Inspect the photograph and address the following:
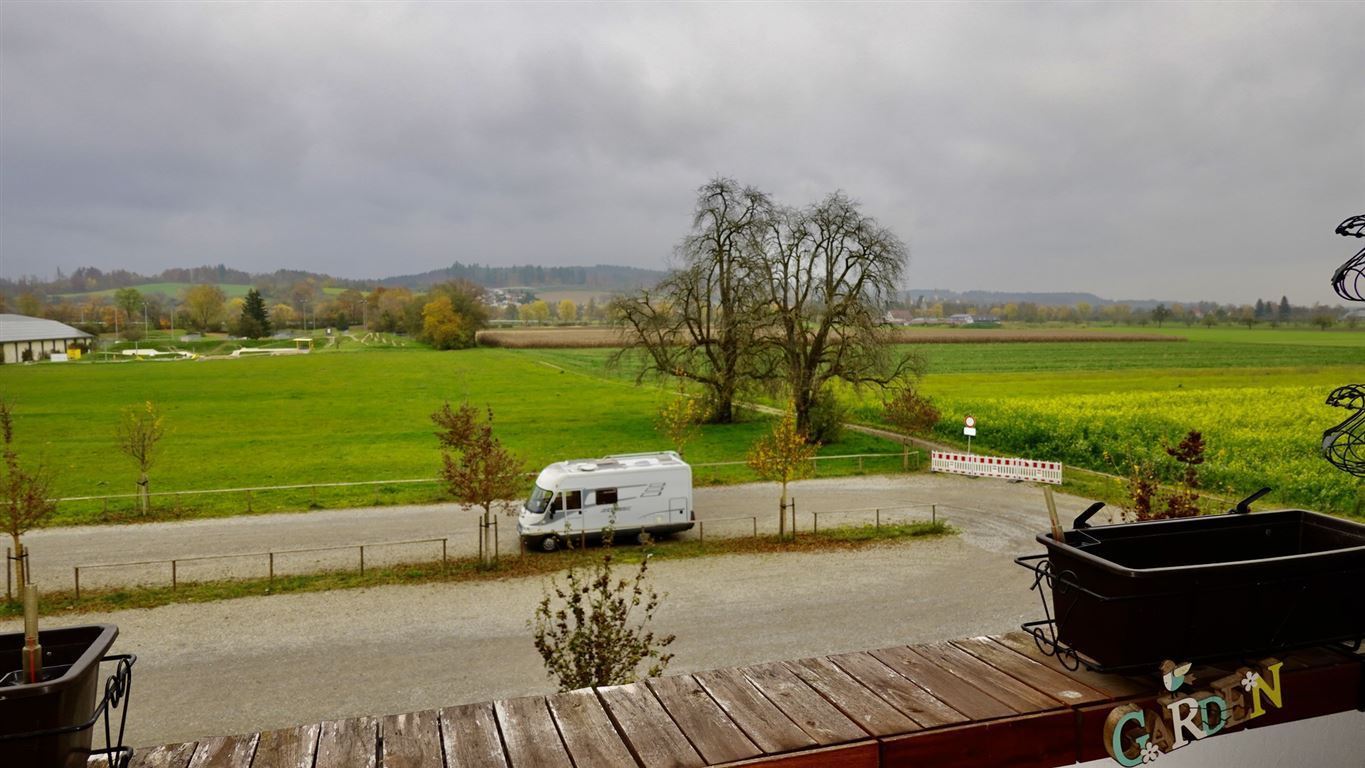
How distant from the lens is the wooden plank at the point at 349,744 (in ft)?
6.23

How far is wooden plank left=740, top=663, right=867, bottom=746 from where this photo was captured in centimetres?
196

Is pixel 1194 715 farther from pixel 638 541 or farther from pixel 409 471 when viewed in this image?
pixel 409 471

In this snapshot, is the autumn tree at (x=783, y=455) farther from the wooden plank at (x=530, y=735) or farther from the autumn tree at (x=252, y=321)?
the autumn tree at (x=252, y=321)

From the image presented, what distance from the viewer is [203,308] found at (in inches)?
1179

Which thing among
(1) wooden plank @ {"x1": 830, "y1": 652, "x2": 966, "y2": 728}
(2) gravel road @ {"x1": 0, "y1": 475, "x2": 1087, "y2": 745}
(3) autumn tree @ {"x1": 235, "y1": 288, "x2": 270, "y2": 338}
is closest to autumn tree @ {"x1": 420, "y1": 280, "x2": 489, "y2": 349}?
(3) autumn tree @ {"x1": 235, "y1": 288, "x2": 270, "y2": 338}

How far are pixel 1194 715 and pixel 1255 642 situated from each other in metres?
0.30

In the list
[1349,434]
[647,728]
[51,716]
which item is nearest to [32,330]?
[51,716]

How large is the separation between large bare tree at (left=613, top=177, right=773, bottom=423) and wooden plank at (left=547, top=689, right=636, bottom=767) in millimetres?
23713

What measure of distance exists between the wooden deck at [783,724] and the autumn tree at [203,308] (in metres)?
32.2

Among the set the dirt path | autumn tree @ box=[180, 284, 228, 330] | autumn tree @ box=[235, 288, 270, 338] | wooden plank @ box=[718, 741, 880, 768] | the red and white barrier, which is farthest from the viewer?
autumn tree @ box=[235, 288, 270, 338]

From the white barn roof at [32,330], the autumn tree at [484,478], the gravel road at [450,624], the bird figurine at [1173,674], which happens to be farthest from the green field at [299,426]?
the bird figurine at [1173,674]

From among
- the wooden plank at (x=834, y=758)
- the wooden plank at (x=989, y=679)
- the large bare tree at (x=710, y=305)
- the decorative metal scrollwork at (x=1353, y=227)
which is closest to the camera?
the wooden plank at (x=834, y=758)

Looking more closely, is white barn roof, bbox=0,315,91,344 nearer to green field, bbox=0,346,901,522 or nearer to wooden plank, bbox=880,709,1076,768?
green field, bbox=0,346,901,522

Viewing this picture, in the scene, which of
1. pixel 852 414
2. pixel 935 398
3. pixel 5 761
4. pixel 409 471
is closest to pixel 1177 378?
pixel 935 398
